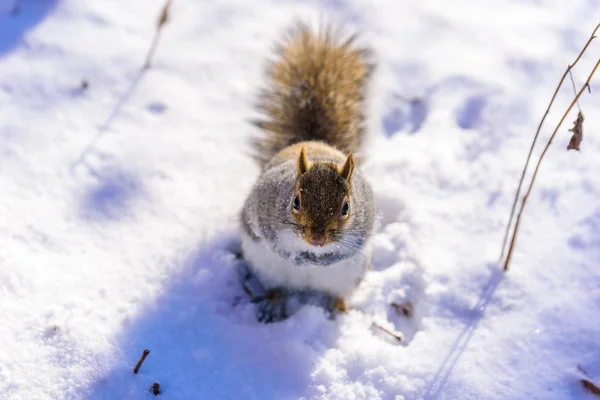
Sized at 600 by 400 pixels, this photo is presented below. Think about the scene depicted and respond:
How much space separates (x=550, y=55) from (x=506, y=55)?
0.79 feet

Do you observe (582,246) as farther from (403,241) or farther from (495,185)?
(403,241)

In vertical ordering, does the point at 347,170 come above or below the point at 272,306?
above

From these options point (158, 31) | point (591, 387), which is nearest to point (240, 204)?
point (158, 31)

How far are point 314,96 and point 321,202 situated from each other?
0.87 metres

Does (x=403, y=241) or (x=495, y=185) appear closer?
(x=403, y=241)

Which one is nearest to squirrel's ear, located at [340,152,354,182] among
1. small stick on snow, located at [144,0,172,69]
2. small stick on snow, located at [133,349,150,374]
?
small stick on snow, located at [133,349,150,374]

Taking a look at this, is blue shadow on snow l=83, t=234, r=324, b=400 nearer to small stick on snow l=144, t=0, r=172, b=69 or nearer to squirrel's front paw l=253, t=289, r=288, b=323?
squirrel's front paw l=253, t=289, r=288, b=323

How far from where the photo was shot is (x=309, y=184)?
1.80m

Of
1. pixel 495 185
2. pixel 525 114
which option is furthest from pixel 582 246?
pixel 525 114

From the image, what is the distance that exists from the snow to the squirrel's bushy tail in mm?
232

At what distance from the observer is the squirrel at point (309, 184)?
72.1 inches

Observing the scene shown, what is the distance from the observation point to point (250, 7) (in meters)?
3.40

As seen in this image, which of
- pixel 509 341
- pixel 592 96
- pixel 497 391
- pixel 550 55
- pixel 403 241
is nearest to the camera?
pixel 497 391

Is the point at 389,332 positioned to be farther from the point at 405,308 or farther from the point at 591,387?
the point at 591,387
